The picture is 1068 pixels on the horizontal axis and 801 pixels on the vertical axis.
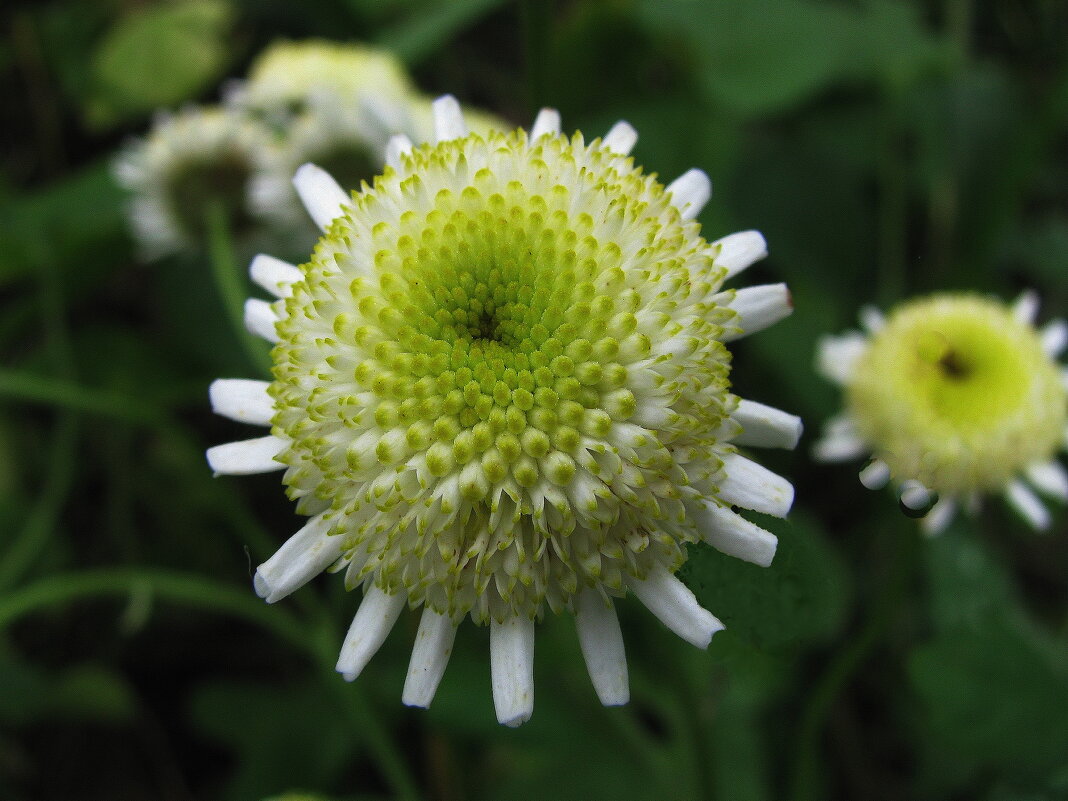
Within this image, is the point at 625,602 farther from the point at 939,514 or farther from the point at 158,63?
the point at 158,63

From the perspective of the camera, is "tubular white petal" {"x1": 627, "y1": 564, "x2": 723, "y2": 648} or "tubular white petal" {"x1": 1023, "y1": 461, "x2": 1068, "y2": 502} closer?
"tubular white petal" {"x1": 627, "y1": 564, "x2": 723, "y2": 648}

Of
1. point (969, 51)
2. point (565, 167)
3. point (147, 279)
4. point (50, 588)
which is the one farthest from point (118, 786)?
point (969, 51)

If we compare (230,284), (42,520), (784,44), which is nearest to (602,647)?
(230,284)

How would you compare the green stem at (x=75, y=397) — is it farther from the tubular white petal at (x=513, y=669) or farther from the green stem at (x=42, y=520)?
the tubular white petal at (x=513, y=669)

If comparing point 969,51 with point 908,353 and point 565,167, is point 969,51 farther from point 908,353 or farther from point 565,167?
point 565,167

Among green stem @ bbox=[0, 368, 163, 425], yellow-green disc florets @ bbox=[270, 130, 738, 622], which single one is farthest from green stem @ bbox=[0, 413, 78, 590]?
yellow-green disc florets @ bbox=[270, 130, 738, 622]

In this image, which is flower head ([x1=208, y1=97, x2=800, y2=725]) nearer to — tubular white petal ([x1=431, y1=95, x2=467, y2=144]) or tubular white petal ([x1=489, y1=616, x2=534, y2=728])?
tubular white petal ([x1=489, y1=616, x2=534, y2=728])
